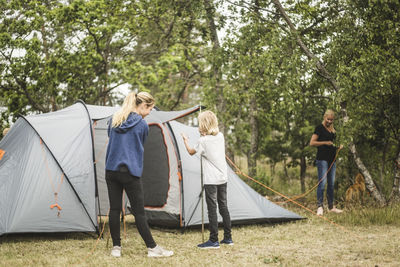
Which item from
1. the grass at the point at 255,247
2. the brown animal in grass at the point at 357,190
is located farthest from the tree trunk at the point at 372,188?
the grass at the point at 255,247

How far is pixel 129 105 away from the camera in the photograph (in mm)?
4125

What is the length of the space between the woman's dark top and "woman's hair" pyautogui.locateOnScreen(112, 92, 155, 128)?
342 cm

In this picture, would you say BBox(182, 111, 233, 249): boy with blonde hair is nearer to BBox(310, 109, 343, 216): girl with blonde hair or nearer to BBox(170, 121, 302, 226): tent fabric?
BBox(170, 121, 302, 226): tent fabric

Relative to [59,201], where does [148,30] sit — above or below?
above

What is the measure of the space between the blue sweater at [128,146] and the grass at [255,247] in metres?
0.93

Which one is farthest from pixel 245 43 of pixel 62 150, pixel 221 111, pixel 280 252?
pixel 280 252

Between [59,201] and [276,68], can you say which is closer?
[59,201]

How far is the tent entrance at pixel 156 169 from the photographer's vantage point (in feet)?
19.6

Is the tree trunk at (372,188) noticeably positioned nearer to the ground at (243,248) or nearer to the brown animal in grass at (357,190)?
the brown animal in grass at (357,190)

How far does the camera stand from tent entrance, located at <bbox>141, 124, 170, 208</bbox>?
5.96m

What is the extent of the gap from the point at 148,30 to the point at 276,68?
20.1ft

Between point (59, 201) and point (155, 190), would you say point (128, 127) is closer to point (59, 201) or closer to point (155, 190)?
point (59, 201)

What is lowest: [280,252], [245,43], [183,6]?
[280,252]

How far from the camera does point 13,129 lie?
5.48 metres
